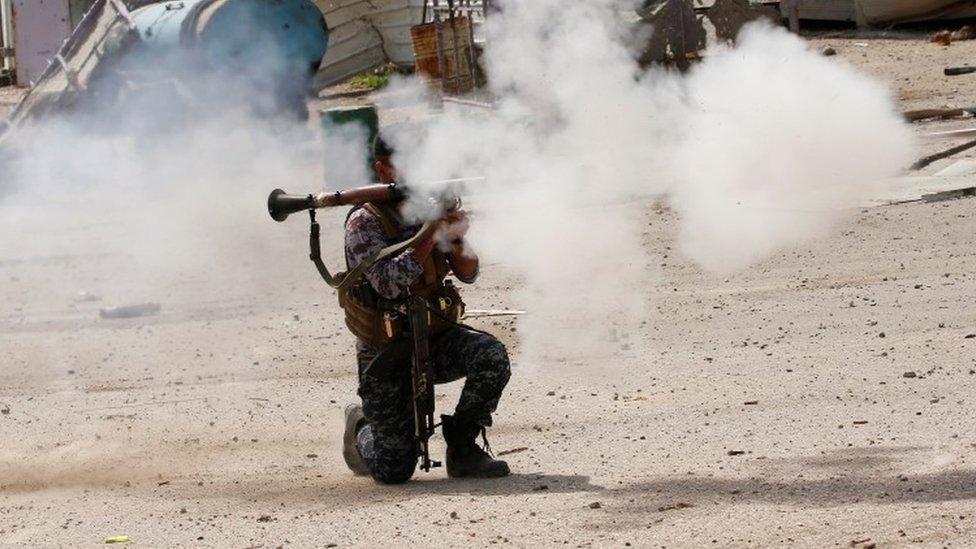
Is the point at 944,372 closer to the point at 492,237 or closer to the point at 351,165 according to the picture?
the point at 492,237

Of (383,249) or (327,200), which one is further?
(327,200)

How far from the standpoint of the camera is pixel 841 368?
846 centimetres

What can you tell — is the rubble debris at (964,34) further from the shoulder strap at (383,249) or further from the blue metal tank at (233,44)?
the shoulder strap at (383,249)

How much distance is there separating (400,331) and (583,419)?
151 centimetres

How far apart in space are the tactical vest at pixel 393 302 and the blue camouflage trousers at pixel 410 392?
0.10 m

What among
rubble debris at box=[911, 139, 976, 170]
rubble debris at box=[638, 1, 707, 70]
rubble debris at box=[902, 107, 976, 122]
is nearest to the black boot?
rubble debris at box=[911, 139, 976, 170]

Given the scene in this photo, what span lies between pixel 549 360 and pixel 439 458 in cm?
204

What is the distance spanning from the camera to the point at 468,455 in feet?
22.8

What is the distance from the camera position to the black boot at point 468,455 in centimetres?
691

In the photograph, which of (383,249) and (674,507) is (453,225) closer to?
(383,249)

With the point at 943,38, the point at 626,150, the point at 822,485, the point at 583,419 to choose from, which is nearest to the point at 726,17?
the point at 943,38

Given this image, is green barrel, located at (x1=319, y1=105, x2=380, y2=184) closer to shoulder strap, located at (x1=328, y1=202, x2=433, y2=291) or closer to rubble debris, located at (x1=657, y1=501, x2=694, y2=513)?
shoulder strap, located at (x1=328, y1=202, x2=433, y2=291)

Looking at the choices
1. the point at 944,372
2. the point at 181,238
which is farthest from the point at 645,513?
the point at 181,238

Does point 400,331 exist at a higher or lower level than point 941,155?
higher
